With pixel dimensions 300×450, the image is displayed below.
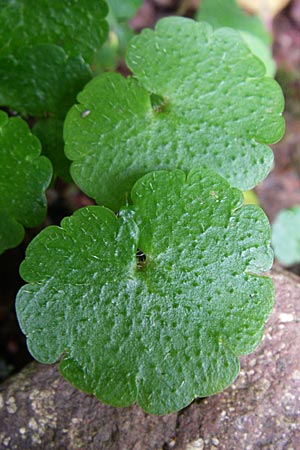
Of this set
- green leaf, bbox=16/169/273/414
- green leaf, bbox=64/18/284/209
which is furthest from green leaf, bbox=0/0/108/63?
green leaf, bbox=16/169/273/414

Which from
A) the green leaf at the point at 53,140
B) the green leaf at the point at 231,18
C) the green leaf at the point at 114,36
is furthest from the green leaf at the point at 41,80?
the green leaf at the point at 231,18

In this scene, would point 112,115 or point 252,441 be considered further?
point 112,115

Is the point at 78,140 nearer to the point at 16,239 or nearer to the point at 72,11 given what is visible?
the point at 16,239

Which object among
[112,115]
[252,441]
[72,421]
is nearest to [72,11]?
[112,115]

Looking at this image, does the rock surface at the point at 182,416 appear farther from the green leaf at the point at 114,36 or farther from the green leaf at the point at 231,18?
the green leaf at the point at 231,18

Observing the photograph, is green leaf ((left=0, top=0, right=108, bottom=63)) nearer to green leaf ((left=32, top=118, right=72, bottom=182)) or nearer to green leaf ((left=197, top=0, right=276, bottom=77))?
green leaf ((left=32, top=118, right=72, bottom=182))
